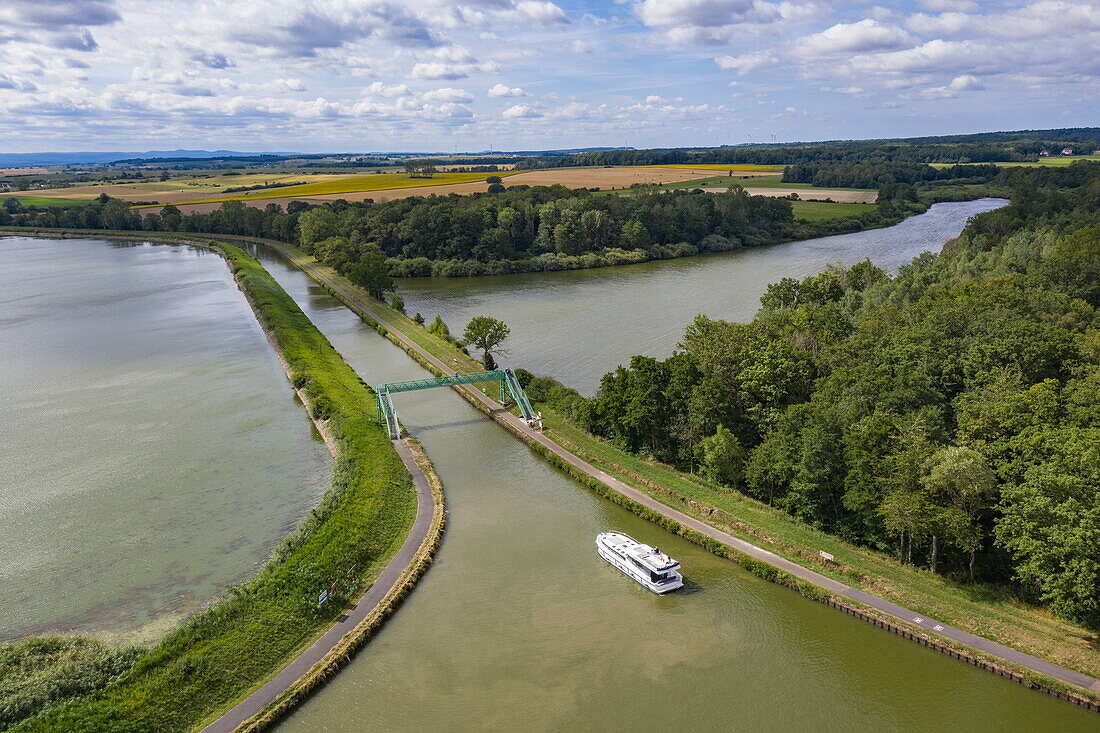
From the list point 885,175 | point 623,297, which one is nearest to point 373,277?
point 623,297

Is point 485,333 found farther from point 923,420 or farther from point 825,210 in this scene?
point 825,210

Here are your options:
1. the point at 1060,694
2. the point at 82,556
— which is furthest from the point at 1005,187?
the point at 82,556

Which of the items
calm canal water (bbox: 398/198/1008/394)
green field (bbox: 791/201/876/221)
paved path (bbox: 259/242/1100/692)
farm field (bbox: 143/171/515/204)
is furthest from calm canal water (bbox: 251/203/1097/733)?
farm field (bbox: 143/171/515/204)

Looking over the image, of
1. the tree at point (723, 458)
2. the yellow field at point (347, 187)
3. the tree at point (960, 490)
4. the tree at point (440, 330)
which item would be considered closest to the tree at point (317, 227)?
the yellow field at point (347, 187)

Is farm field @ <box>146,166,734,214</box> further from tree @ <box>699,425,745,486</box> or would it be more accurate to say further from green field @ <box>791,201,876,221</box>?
tree @ <box>699,425,745,486</box>

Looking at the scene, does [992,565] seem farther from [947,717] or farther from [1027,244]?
[1027,244]
